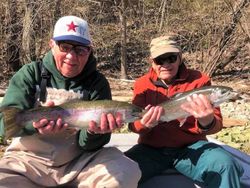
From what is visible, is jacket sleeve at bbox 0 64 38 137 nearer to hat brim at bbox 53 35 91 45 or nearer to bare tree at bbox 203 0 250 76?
hat brim at bbox 53 35 91 45

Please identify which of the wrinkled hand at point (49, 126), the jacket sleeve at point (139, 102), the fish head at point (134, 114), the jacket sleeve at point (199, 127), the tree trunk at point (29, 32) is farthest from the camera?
the tree trunk at point (29, 32)

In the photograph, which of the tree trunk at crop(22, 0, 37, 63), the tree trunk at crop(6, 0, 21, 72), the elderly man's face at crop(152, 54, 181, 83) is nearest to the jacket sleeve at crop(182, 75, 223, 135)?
the elderly man's face at crop(152, 54, 181, 83)

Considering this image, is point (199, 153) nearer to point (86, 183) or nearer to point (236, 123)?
point (86, 183)

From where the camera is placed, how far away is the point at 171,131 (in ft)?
12.1

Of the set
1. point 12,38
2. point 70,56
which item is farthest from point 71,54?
point 12,38

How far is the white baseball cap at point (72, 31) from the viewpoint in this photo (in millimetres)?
3268

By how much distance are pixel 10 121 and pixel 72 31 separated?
71cm

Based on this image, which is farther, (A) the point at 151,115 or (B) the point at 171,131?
(B) the point at 171,131

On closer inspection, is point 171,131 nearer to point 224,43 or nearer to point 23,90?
point 23,90

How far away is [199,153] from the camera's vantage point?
140 inches

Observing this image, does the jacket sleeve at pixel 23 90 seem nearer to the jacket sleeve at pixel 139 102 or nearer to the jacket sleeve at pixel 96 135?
the jacket sleeve at pixel 96 135

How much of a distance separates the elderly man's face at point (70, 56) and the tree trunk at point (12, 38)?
21.8 feet

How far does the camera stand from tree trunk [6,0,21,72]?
9727 mm

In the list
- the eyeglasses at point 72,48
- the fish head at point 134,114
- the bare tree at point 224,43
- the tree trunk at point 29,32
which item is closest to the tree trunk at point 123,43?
the bare tree at point 224,43
